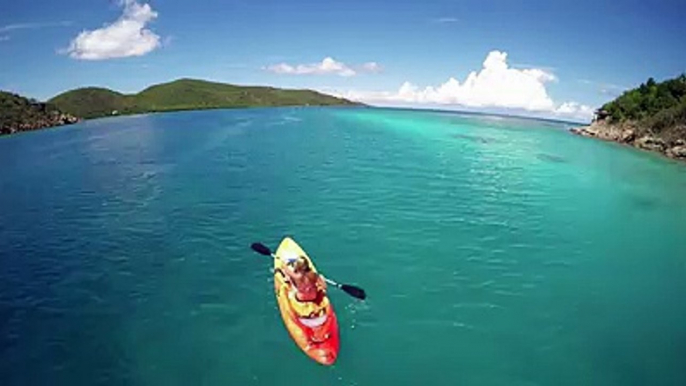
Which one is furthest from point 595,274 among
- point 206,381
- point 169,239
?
point 169,239

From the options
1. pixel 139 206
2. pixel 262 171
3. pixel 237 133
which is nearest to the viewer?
pixel 139 206

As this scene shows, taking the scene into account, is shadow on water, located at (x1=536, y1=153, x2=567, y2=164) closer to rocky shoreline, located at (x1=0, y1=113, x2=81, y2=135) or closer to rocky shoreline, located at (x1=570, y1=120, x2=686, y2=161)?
rocky shoreline, located at (x1=570, y1=120, x2=686, y2=161)

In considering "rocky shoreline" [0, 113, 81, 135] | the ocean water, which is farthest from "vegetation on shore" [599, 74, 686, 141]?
"rocky shoreline" [0, 113, 81, 135]

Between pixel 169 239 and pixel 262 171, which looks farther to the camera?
pixel 262 171

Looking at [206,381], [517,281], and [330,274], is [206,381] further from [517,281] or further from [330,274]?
[517,281]

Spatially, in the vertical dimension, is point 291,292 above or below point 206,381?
above
